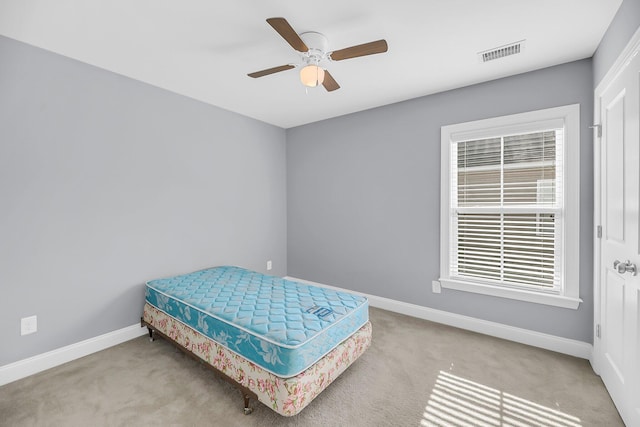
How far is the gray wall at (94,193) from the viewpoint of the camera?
212 centimetres

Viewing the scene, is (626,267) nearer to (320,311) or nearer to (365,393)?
(365,393)

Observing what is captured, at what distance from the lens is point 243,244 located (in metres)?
3.84

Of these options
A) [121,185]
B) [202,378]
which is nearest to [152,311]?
[202,378]

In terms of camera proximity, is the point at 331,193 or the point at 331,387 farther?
the point at 331,193

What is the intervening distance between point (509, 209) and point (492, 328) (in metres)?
1.18

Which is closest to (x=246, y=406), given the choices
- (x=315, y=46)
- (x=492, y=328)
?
(x=492, y=328)

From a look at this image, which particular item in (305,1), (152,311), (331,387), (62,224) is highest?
(305,1)

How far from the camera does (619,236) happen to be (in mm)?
1751

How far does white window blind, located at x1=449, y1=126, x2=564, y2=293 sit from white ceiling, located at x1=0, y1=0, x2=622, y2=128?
0.72 metres

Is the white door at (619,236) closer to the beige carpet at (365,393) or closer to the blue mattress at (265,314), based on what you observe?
the beige carpet at (365,393)

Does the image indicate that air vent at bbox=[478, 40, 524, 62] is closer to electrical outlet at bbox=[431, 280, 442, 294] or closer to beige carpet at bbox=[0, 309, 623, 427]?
electrical outlet at bbox=[431, 280, 442, 294]

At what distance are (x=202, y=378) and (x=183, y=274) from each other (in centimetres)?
129

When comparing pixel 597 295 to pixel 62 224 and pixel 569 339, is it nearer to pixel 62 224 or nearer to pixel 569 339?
pixel 569 339

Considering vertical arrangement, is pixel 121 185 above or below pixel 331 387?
above
